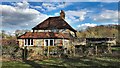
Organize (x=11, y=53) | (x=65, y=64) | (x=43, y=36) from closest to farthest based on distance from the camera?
(x=65, y=64), (x=11, y=53), (x=43, y=36)

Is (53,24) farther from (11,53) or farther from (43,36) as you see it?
(11,53)

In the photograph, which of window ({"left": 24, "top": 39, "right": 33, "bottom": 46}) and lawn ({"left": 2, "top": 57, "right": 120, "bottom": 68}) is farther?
window ({"left": 24, "top": 39, "right": 33, "bottom": 46})

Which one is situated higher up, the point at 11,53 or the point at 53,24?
the point at 53,24

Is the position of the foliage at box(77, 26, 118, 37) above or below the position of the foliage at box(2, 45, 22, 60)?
above

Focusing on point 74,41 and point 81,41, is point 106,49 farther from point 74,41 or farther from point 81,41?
point 81,41

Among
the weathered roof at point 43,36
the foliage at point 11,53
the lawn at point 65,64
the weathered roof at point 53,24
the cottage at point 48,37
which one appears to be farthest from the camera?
the weathered roof at point 53,24

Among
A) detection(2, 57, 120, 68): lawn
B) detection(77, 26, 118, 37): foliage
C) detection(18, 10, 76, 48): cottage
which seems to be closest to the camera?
detection(2, 57, 120, 68): lawn

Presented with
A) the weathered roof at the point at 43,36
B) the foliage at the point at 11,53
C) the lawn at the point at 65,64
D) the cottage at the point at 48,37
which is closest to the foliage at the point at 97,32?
the cottage at the point at 48,37

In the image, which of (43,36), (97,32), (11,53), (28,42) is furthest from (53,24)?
(11,53)

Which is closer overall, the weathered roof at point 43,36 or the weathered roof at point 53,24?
the weathered roof at point 43,36

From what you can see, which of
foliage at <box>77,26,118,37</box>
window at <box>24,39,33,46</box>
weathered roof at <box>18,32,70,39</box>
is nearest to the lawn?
weathered roof at <box>18,32,70,39</box>

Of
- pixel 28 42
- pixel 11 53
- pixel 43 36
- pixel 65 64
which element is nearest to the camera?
pixel 65 64

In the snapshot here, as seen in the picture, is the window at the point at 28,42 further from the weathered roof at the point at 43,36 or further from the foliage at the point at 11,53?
the foliage at the point at 11,53

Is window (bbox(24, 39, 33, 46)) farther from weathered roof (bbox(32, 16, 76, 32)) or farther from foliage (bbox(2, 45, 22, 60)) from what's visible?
foliage (bbox(2, 45, 22, 60))
